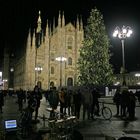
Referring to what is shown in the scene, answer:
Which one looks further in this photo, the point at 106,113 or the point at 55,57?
the point at 55,57

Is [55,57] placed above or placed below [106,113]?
above

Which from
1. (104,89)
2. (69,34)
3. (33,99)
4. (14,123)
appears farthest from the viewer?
(69,34)

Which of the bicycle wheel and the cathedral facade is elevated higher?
the cathedral facade

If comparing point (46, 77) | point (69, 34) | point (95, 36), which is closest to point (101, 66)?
point (95, 36)

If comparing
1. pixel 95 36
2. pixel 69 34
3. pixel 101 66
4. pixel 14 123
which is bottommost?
pixel 14 123

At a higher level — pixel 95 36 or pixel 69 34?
pixel 69 34

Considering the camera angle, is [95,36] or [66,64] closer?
[95,36]

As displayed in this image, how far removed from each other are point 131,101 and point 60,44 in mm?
53971

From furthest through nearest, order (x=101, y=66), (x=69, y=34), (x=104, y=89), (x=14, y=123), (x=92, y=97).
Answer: (x=69, y=34) → (x=101, y=66) → (x=104, y=89) → (x=92, y=97) → (x=14, y=123)

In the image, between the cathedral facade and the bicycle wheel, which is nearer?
the bicycle wheel

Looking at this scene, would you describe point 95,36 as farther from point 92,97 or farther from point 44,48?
point 92,97

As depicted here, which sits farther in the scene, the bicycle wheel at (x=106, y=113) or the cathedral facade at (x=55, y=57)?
the cathedral facade at (x=55, y=57)

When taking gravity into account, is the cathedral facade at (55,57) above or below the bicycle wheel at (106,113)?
above

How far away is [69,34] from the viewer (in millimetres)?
71375
